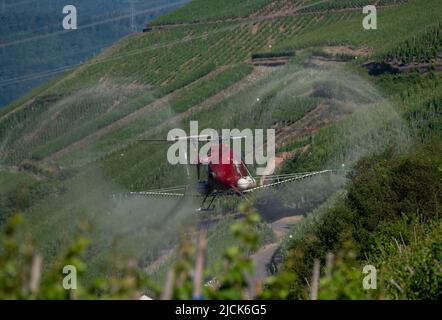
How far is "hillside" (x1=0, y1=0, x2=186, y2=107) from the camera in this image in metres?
138

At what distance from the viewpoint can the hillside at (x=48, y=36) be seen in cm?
13800

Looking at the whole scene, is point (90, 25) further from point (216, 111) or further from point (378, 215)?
point (378, 215)

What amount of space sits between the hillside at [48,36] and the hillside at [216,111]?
52.5ft

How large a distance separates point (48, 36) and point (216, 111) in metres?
78.9

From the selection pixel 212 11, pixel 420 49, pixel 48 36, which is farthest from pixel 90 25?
pixel 420 49

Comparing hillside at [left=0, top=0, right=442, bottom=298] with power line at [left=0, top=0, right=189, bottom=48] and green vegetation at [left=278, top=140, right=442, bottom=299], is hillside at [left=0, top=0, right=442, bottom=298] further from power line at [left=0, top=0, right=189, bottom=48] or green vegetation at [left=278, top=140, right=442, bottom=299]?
power line at [left=0, top=0, right=189, bottom=48]

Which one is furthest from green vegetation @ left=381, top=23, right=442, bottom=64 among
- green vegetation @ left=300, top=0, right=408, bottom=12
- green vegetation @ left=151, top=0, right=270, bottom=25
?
green vegetation @ left=151, top=0, right=270, bottom=25

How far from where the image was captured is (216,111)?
81125 mm

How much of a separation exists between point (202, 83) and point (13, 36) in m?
48.7

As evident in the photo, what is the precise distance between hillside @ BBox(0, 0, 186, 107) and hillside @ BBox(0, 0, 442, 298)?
52.5 ft

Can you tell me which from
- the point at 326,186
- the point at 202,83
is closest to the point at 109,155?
the point at 326,186

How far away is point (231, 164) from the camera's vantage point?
30.2 meters
